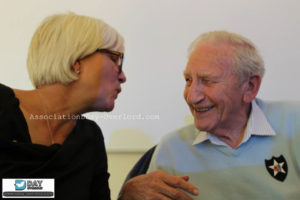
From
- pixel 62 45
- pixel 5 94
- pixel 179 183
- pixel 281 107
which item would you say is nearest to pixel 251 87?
pixel 281 107

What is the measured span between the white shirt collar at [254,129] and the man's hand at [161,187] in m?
0.21

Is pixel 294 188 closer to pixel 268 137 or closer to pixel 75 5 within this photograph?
pixel 268 137

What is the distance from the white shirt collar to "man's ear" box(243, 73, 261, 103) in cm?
6

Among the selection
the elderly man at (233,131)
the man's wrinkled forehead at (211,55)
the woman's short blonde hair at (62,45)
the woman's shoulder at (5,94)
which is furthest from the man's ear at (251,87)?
the woman's shoulder at (5,94)

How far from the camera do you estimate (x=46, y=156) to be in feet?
3.19

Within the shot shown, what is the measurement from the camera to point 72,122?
113 centimetres

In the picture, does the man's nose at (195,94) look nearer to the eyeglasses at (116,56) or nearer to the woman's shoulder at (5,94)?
the eyeglasses at (116,56)

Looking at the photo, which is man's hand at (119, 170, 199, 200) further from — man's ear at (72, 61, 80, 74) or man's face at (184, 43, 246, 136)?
man's ear at (72, 61, 80, 74)

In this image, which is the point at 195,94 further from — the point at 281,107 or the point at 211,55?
the point at 281,107

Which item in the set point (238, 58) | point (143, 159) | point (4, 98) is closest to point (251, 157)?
point (238, 58)

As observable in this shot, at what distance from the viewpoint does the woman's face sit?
3.45ft

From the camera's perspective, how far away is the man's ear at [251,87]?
1.15 meters

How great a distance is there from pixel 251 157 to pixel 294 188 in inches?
6.5

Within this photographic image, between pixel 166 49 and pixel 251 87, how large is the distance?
2.38 ft
